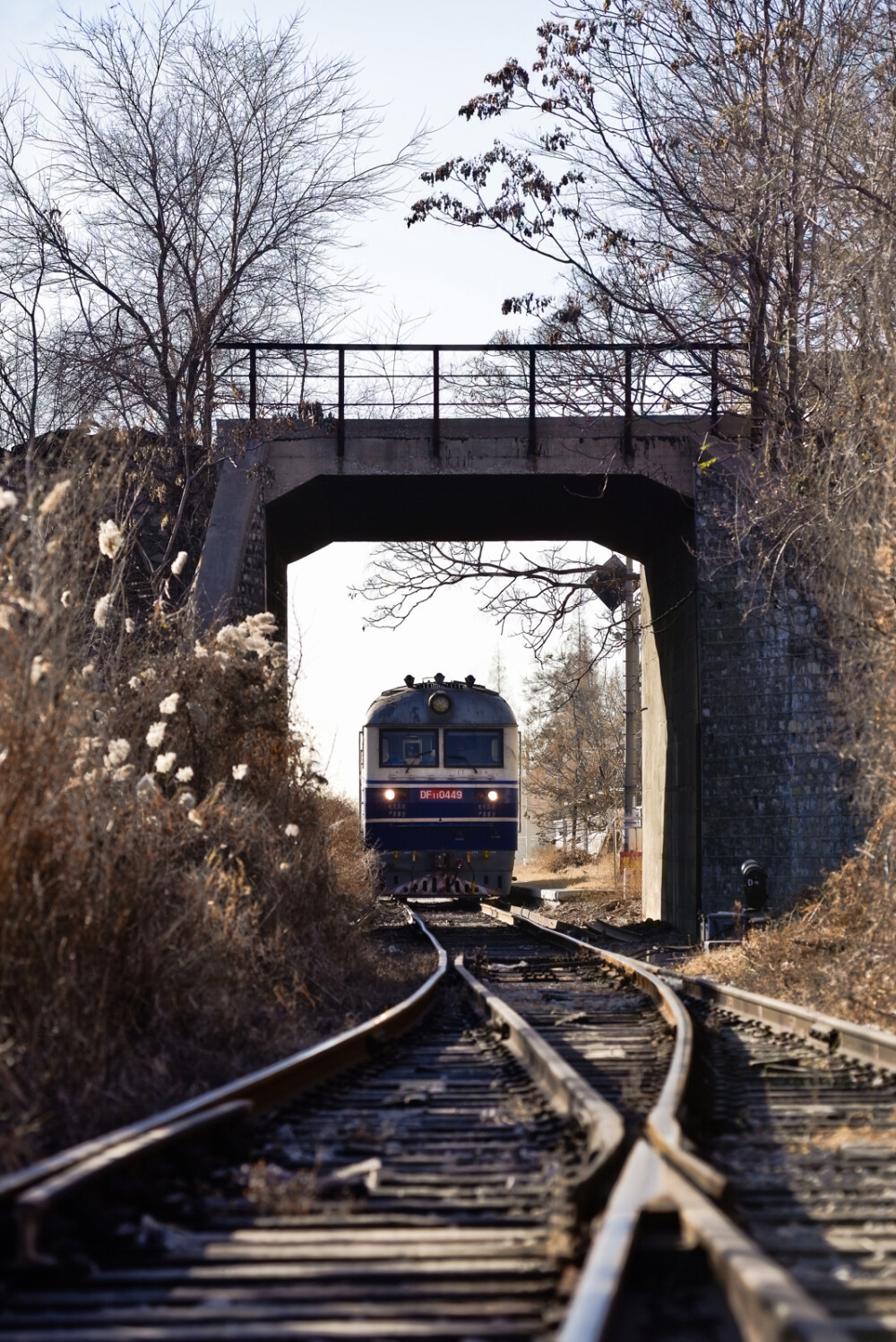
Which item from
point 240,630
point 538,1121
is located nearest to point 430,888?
point 240,630

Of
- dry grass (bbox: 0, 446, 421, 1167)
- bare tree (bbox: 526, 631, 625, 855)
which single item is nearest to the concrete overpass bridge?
dry grass (bbox: 0, 446, 421, 1167)

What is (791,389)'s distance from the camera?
17.0 m

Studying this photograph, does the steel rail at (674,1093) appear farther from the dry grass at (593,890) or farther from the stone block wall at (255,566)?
the dry grass at (593,890)

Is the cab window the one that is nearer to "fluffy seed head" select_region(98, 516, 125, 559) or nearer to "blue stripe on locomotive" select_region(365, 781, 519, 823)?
"blue stripe on locomotive" select_region(365, 781, 519, 823)

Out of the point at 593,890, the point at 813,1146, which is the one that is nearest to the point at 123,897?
the point at 813,1146

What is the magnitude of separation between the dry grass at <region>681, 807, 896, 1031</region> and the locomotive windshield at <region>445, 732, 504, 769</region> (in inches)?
390

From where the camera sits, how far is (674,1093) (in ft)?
19.5

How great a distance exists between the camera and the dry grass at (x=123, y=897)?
19.0 feet

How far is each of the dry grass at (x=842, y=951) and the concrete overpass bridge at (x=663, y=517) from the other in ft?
13.9

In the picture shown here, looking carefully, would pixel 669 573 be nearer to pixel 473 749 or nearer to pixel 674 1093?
pixel 473 749

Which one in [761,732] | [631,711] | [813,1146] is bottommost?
[813,1146]

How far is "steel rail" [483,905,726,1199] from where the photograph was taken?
13.9 feet

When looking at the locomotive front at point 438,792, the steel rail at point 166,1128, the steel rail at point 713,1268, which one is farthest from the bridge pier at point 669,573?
the steel rail at point 713,1268

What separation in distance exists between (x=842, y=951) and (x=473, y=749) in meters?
12.5
